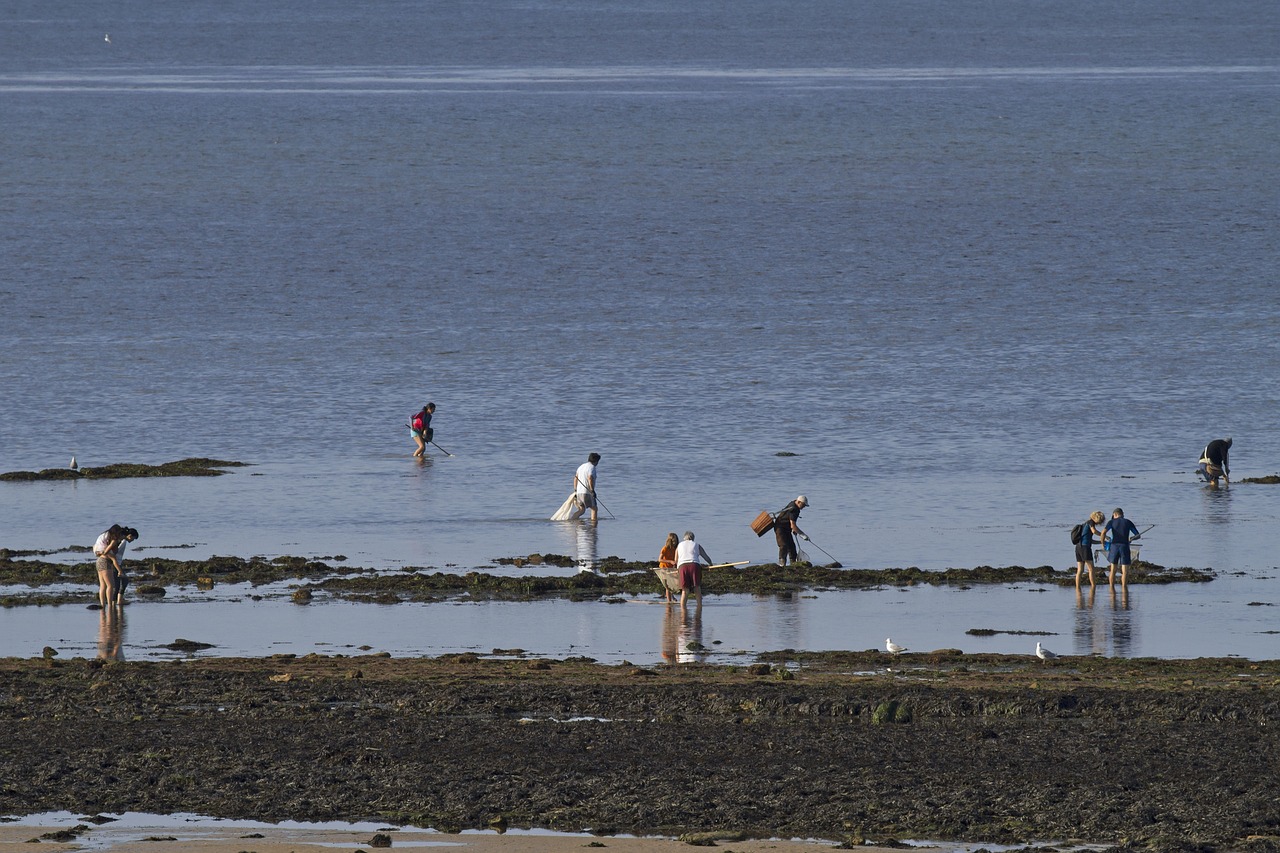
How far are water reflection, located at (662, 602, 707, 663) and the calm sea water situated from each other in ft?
1.11

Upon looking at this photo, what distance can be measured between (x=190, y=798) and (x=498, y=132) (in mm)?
99908

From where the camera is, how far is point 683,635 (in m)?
21.8

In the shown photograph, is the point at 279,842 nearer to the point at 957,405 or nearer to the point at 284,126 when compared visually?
the point at 957,405

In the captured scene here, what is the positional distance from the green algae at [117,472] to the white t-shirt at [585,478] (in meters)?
9.42

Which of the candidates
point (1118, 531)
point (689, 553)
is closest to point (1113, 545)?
point (1118, 531)

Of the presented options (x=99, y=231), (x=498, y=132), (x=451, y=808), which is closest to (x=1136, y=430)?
(x=451, y=808)

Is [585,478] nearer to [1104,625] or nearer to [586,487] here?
[586,487]

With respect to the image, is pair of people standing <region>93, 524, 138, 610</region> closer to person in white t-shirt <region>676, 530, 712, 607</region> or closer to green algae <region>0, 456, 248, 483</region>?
person in white t-shirt <region>676, 530, 712, 607</region>

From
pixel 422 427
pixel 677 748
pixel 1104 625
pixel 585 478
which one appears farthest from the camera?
pixel 422 427

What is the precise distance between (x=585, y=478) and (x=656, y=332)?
93.5ft

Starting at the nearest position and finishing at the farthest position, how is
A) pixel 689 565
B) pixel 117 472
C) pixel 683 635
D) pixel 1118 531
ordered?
pixel 683 635, pixel 689 565, pixel 1118 531, pixel 117 472

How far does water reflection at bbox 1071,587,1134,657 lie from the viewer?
2091cm

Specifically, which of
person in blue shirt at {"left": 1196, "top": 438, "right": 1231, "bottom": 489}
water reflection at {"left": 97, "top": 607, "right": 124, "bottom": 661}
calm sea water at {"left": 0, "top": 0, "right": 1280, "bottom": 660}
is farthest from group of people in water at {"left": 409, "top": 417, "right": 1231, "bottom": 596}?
person in blue shirt at {"left": 1196, "top": 438, "right": 1231, "bottom": 489}

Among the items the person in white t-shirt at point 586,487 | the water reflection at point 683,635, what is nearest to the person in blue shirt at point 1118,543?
the water reflection at point 683,635
